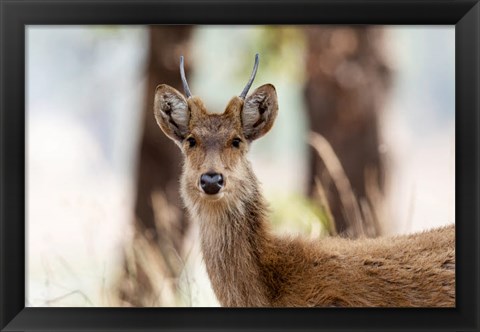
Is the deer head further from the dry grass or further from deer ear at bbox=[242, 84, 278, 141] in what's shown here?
the dry grass

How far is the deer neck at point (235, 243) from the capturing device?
5445mm

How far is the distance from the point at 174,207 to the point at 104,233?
1331 millimetres

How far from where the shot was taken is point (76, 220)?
775 centimetres

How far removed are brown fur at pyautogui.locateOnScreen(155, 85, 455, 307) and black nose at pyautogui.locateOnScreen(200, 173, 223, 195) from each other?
5cm

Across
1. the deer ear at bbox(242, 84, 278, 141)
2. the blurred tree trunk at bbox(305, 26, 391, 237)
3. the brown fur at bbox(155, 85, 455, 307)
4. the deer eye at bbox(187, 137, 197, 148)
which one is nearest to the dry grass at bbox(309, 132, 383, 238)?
the blurred tree trunk at bbox(305, 26, 391, 237)

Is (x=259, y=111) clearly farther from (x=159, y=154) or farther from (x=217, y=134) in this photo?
(x=159, y=154)

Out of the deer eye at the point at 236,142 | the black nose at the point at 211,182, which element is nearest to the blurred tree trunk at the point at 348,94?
the deer eye at the point at 236,142

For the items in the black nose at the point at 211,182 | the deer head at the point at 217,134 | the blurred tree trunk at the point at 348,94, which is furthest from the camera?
the blurred tree trunk at the point at 348,94

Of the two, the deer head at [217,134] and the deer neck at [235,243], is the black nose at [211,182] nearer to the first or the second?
the deer head at [217,134]

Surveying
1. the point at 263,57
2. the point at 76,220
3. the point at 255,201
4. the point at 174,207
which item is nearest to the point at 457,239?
the point at 255,201

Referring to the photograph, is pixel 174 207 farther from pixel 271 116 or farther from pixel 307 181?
pixel 271 116

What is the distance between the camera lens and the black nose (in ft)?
17.3

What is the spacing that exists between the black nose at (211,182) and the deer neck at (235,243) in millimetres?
230
